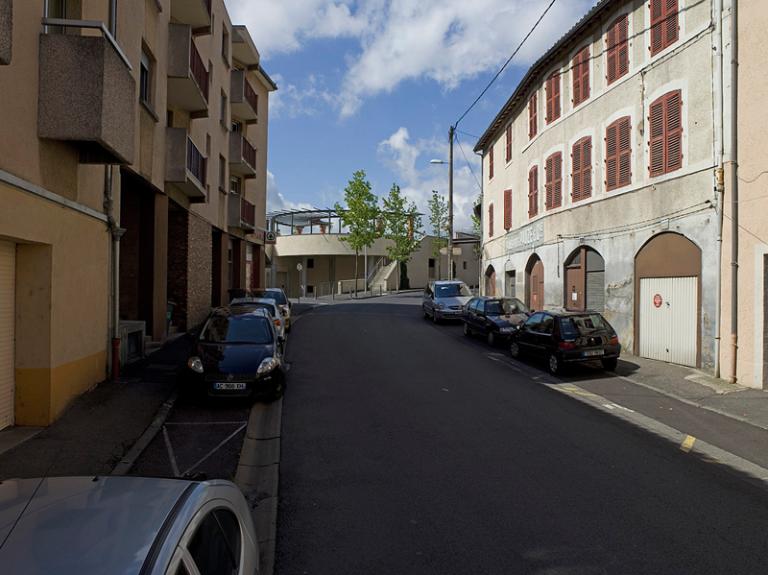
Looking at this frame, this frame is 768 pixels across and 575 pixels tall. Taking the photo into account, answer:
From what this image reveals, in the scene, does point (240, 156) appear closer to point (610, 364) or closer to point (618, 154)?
point (618, 154)

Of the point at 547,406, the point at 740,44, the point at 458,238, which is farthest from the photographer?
the point at 458,238

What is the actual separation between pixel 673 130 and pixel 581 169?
168 inches

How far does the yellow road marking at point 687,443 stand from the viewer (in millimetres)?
7049

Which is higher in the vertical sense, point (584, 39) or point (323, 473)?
point (584, 39)

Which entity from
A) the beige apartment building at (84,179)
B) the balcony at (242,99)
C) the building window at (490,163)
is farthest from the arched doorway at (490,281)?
the beige apartment building at (84,179)

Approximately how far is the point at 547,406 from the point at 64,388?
24.7 ft

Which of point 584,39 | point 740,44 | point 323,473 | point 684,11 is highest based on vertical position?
point 584,39

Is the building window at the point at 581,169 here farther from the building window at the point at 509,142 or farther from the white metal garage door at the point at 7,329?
the white metal garage door at the point at 7,329

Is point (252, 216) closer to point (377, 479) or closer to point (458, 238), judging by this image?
point (377, 479)

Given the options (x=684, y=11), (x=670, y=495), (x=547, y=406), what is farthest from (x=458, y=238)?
(x=670, y=495)

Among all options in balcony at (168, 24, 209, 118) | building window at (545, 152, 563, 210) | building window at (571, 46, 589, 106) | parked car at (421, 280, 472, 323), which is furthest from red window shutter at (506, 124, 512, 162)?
balcony at (168, 24, 209, 118)

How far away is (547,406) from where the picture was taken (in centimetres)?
930

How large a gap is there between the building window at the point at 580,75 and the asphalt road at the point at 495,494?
37.7 feet

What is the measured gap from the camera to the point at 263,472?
6.26 meters
